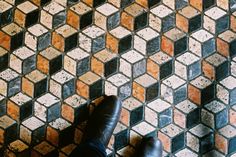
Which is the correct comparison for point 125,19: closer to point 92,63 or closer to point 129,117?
point 92,63

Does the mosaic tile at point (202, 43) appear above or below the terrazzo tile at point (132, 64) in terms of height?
above

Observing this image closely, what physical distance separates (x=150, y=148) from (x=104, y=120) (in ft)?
0.53

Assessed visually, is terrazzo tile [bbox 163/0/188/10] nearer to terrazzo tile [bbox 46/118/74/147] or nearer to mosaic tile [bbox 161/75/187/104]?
mosaic tile [bbox 161/75/187/104]

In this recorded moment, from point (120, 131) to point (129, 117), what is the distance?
2.0 inches

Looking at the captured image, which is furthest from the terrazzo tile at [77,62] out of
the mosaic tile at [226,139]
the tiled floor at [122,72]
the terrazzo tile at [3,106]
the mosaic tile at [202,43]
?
the mosaic tile at [226,139]

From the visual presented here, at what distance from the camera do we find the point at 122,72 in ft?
4.89

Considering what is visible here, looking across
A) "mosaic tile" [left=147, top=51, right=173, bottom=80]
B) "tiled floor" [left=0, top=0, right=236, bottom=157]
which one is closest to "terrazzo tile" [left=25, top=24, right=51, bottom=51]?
"tiled floor" [left=0, top=0, right=236, bottom=157]

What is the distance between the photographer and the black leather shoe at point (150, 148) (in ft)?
4.70

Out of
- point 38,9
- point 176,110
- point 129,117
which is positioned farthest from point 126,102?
point 38,9

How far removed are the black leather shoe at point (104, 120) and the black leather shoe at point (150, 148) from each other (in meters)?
0.10

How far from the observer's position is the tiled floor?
4.83ft

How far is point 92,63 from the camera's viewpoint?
1.50 m

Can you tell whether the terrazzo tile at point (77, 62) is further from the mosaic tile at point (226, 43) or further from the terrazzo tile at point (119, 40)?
the mosaic tile at point (226, 43)

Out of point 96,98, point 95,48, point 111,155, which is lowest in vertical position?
point 111,155
